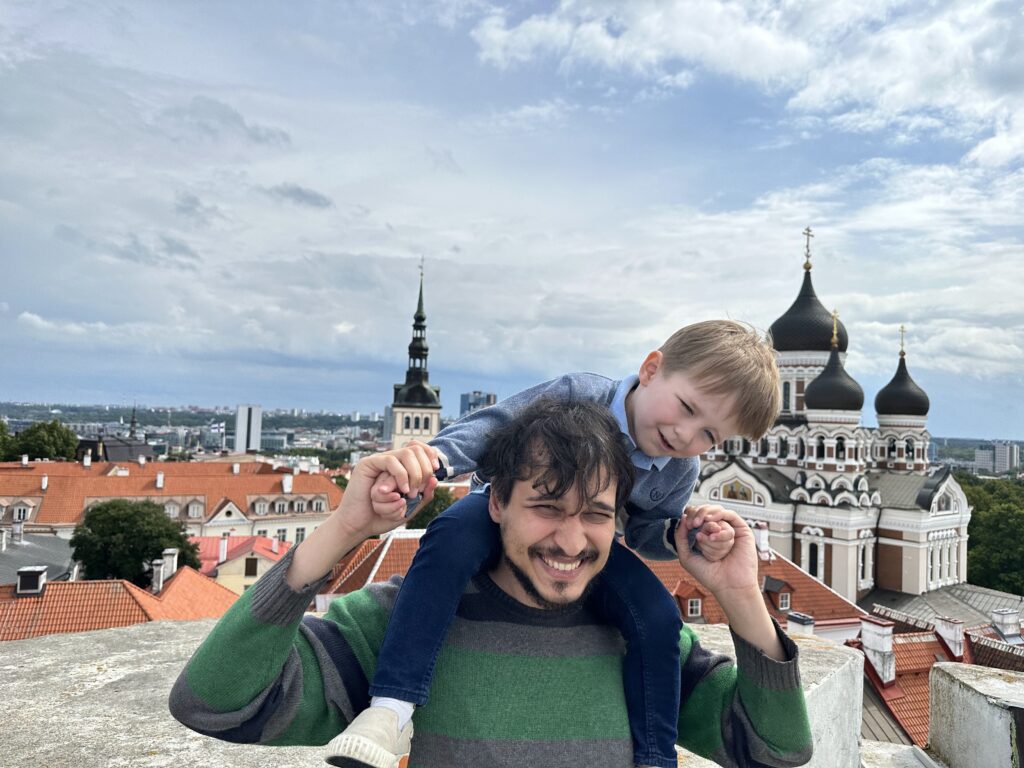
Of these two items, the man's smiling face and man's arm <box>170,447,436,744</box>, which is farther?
the man's smiling face

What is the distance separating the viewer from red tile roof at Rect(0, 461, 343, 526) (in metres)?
36.2

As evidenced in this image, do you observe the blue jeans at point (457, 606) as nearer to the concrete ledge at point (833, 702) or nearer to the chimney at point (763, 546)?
the concrete ledge at point (833, 702)

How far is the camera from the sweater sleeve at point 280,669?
1.76 m

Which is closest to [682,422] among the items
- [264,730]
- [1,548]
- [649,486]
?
[649,486]

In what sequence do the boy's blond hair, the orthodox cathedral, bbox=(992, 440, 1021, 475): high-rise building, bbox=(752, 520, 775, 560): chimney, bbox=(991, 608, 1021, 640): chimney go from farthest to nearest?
bbox=(992, 440, 1021, 475): high-rise building → the orthodox cathedral → bbox=(752, 520, 775, 560): chimney → bbox=(991, 608, 1021, 640): chimney → the boy's blond hair

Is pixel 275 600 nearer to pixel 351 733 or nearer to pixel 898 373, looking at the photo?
pixel 351 733

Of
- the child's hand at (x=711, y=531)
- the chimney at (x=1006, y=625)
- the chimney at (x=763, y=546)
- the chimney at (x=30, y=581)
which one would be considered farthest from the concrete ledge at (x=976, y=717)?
the chimney at (x=1006, y=625)

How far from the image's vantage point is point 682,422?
7.68ft

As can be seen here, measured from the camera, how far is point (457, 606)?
1.96m

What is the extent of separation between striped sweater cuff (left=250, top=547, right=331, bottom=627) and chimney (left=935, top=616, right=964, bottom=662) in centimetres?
1818

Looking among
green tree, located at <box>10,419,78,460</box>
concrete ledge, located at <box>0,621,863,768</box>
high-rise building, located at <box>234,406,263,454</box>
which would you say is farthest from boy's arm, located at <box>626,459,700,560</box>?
high-rise building, located at <box>234,406,263,454</box>

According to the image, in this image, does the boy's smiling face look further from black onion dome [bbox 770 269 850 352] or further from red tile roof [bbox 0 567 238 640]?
black onion dome [bbox 770 269 850 352]

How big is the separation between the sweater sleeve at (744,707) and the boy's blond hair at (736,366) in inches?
25.6

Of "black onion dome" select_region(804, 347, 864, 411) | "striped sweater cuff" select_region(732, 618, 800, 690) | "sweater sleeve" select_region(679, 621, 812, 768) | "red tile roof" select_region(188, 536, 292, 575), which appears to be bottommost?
"red tile roof" select_region(188, 536, 292, 575)
